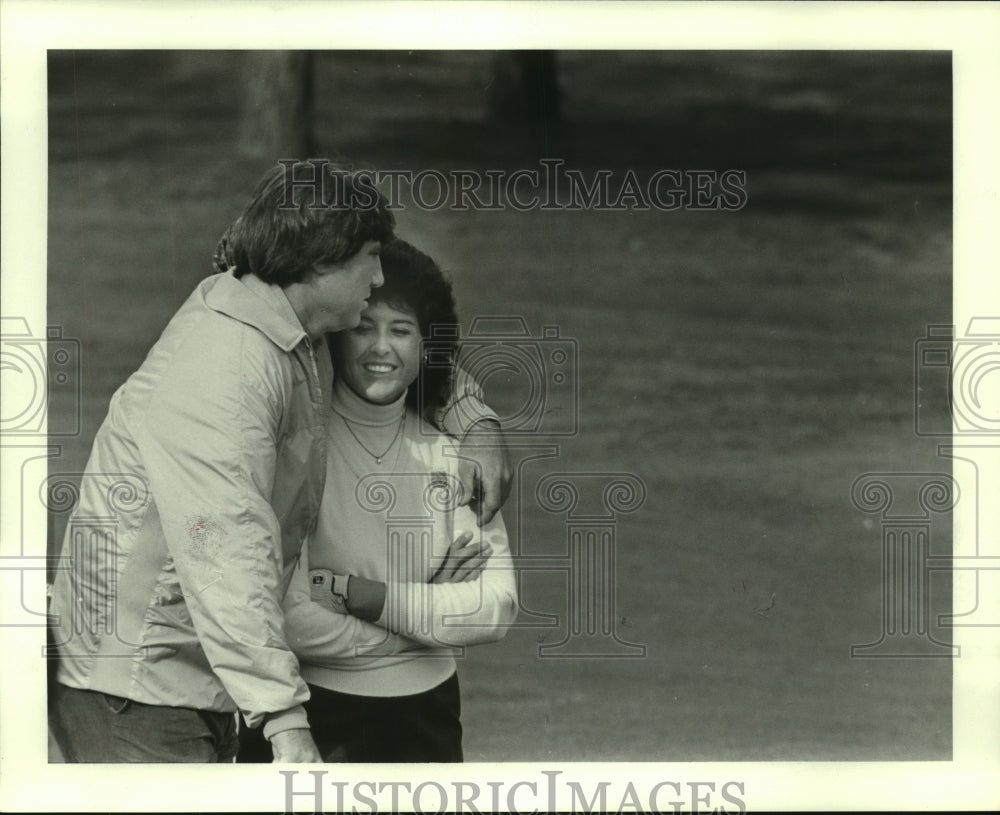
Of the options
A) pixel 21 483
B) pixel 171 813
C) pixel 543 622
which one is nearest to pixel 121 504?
pixel 21 483

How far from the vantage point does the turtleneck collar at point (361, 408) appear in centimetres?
530

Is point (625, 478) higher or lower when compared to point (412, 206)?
lower

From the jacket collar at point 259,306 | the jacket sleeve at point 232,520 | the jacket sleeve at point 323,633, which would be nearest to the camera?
the jacket sleeve at point 232,520

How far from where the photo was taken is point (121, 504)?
5164 mm

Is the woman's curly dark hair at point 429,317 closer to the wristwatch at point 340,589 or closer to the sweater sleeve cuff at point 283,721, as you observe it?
the wristwatch at point 340,589

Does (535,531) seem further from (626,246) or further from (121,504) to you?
(121,504)

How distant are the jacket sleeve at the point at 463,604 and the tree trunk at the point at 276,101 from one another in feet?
4.60

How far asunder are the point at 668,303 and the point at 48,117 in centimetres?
220

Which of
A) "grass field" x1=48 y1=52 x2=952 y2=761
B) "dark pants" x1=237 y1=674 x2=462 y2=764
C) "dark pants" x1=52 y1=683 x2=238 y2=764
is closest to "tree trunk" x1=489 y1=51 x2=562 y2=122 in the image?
"grass field" x1=48 y1=52 x2=952 y2=761

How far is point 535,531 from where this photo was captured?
538 cm

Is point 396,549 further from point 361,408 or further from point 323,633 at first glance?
point 361,408

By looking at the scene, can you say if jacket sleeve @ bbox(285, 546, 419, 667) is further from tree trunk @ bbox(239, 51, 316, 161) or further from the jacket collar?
tree trunk @ bbox(239, 51, 316, 161)

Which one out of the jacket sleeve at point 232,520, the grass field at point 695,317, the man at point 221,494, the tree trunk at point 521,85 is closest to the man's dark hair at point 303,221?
the man at point 221,494

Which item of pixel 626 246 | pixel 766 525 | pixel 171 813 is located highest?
pixel 626 246
